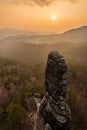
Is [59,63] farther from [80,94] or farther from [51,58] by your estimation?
[80,94]

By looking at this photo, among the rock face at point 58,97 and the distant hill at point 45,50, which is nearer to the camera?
the rock face at point 58,97

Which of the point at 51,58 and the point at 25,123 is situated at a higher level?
the point at 51,58

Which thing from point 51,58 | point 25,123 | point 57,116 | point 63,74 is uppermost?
point 51,58

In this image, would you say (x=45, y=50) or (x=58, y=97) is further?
(x=45, y=50)

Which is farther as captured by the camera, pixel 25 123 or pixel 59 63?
pixel 25 123

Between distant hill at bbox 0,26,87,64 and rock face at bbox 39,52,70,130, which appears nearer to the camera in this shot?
rock face at bbox 39,52,70,130

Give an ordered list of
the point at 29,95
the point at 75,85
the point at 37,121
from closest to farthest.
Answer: the point at 37,121 → the point at 29,95 → the point at 75,85

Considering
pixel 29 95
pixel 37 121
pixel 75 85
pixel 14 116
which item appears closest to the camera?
pixel 37 121

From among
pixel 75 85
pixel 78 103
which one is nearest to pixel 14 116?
pixel 78 103
